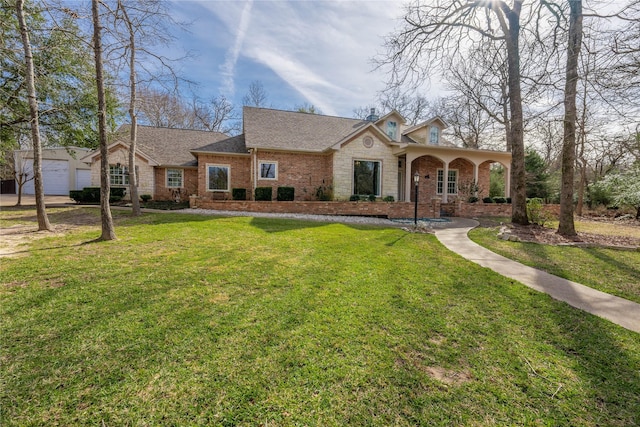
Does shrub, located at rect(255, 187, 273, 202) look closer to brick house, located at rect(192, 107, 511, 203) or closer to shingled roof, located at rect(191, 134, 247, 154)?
brick house, located at rect(192, 107, 511, 203)

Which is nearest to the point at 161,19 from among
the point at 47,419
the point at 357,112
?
the point at 47,419

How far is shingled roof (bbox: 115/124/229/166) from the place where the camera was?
16.5 metres

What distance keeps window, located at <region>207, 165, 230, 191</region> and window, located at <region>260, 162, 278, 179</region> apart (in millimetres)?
2452

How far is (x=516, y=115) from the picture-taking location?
10531 mm

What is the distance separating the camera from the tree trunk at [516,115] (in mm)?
10156

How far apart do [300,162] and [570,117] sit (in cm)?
1169

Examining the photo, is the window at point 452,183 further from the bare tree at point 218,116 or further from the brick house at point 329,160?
the bare tree at point 218,116

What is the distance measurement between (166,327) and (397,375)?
2357 mm

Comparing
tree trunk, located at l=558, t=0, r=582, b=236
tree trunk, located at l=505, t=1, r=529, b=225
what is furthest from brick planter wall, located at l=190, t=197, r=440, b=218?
tree trunk, located at l=558, t=0, r=582, b=236

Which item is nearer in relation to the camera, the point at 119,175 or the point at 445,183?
the point at 445,183

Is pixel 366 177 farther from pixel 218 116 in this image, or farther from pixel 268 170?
pixel 218 116

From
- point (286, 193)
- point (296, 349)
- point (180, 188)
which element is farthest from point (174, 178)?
point (296, 349)

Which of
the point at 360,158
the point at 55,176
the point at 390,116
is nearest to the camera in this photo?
the point at 360,158

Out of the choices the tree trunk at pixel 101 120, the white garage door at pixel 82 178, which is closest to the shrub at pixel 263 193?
the tree trunk at pixel 101 120
